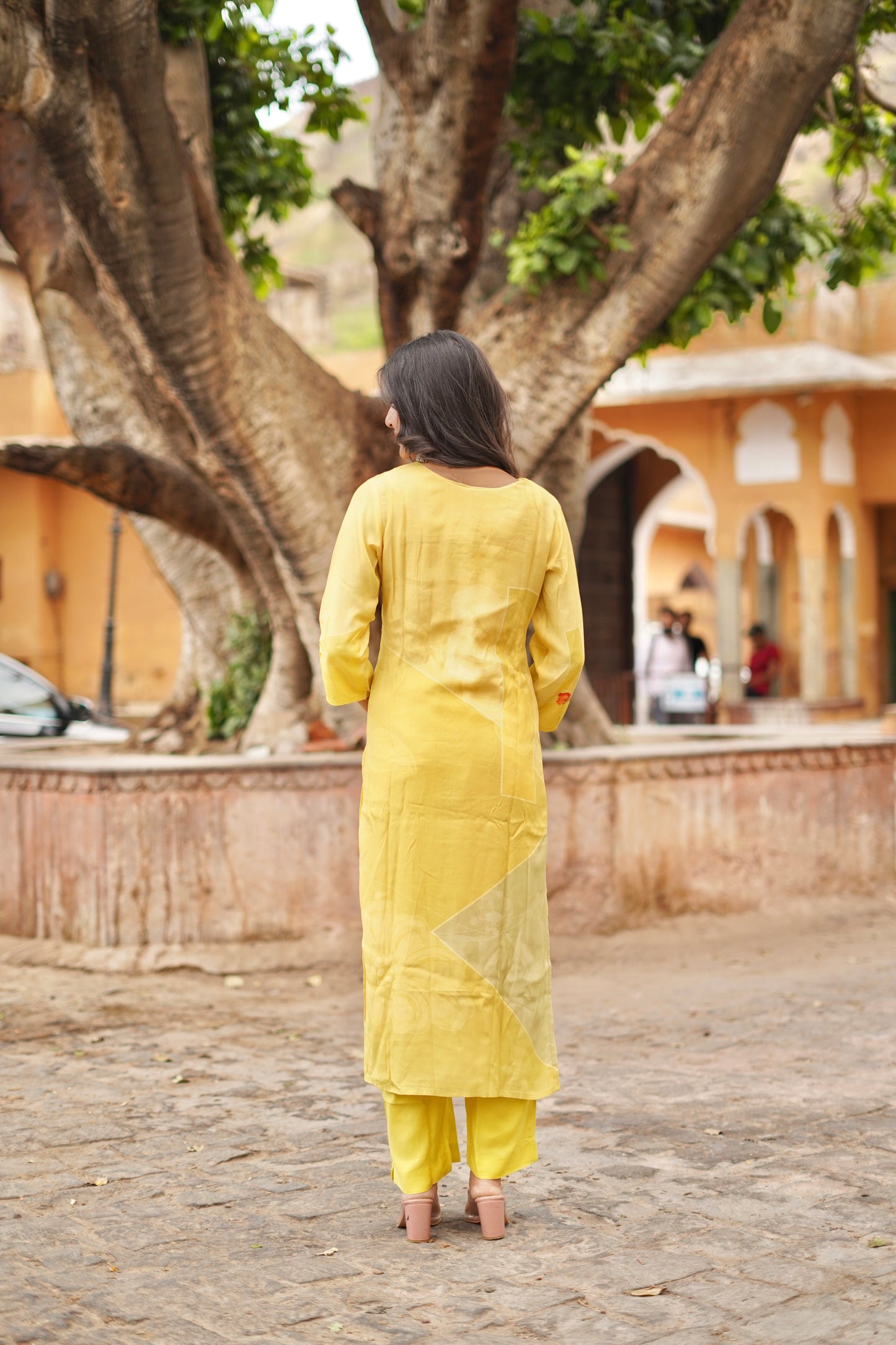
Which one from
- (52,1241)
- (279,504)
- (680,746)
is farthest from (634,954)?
(52,1241)

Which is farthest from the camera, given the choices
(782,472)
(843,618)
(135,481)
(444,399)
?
(843,618)

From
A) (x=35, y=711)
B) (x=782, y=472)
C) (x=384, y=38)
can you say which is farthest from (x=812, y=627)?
(x=384, y=38)

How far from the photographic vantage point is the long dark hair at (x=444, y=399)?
128 inches

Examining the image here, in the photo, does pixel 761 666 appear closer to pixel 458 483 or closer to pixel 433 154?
pixel 433 154

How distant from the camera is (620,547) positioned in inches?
822

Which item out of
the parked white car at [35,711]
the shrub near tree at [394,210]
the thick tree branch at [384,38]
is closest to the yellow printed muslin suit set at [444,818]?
the shrub near tree at [394,210]

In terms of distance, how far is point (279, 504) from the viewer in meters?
6.87

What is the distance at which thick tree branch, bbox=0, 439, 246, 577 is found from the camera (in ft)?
24.0

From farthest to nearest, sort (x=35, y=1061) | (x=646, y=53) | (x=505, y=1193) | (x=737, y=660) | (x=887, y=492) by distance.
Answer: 1. (x=887, y=492)
2. (x=737, y=660)
3. (x=646, y=53)
4. (x=35, y=1061)
5. (x=505, y=1193)

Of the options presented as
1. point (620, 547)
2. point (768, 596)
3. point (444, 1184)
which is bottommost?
point (444, 1184)

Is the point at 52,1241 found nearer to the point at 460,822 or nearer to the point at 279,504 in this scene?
the point at 460,822

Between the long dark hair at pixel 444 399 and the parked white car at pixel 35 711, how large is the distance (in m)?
13.7

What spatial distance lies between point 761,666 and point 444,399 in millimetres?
16521

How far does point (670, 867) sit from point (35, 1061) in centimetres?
329
